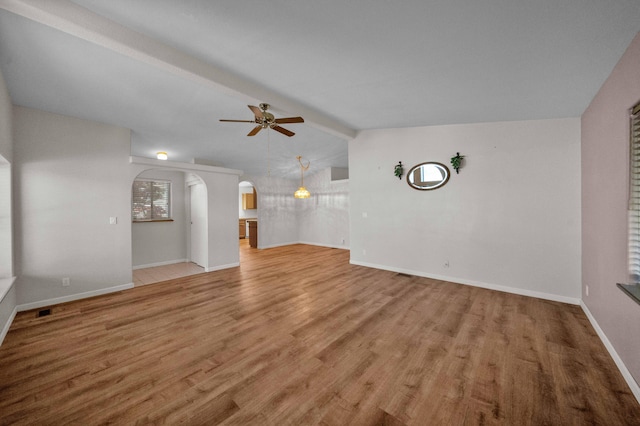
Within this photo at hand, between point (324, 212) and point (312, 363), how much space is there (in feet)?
21.7

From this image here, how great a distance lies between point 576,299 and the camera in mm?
3406

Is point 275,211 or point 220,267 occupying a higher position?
point 275,211

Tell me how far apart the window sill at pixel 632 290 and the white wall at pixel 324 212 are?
6.26 meters

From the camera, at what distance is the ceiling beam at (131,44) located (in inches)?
68.9

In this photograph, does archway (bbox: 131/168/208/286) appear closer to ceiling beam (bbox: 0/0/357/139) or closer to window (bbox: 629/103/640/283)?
ceiling beam (bbox: 0/0/357/139)

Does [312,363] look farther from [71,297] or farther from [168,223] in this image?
[168,223]

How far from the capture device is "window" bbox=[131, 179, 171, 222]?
570 centimetres

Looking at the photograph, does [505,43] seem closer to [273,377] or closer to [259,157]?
[273,377]

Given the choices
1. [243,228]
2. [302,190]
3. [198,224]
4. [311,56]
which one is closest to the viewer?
[311,56]

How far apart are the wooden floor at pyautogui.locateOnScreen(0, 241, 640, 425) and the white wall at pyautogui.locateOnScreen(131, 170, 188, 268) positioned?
2.14 metres

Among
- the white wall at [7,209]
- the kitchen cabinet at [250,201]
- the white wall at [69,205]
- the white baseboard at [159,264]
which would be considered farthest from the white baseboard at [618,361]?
the kitchen cabinet at [250,201]

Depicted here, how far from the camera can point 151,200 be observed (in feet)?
19.4

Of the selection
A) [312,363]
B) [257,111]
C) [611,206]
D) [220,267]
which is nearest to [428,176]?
[611,206]

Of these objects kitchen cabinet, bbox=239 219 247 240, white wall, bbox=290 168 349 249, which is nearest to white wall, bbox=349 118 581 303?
white wall, bbox=290 168 349 249
